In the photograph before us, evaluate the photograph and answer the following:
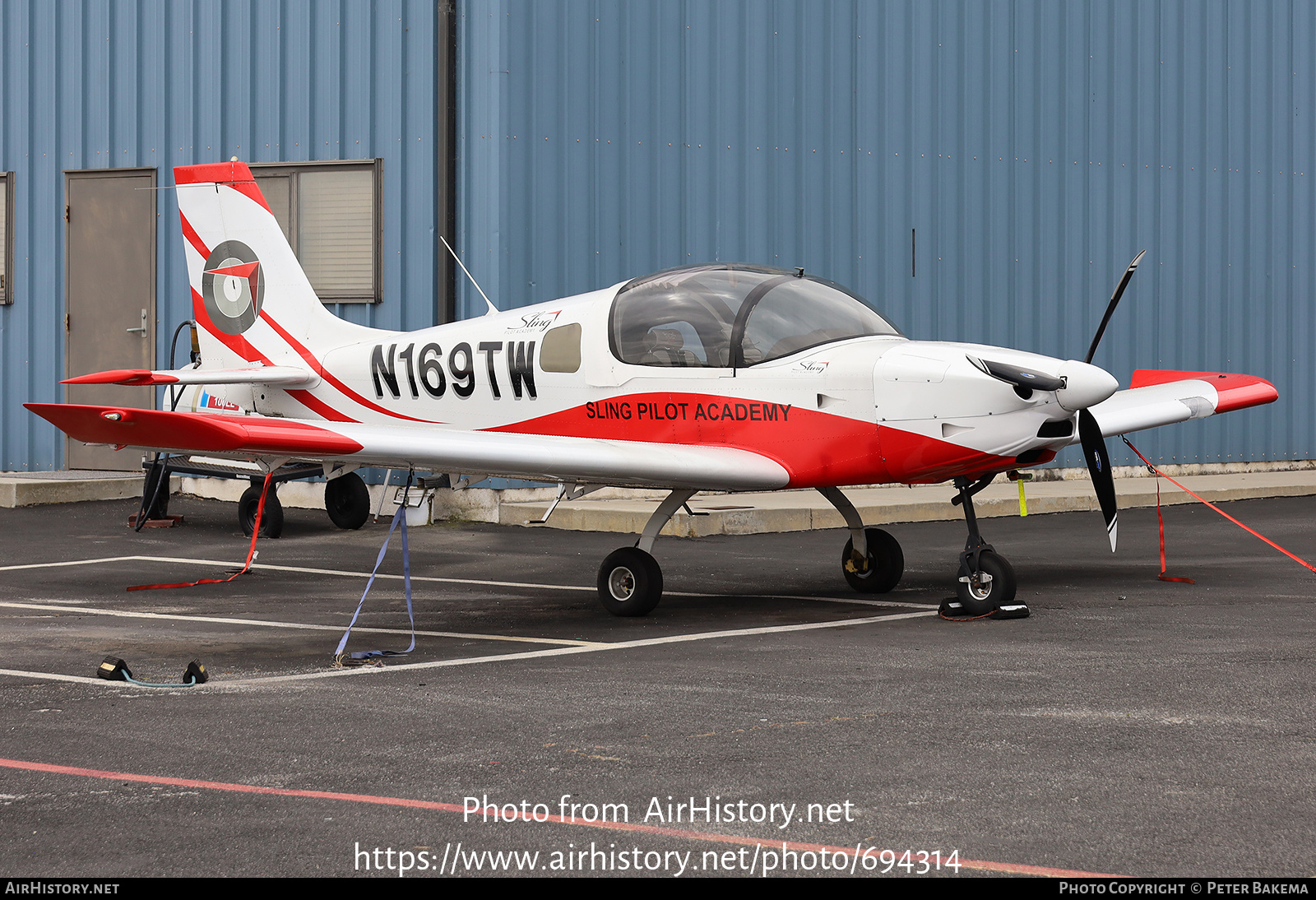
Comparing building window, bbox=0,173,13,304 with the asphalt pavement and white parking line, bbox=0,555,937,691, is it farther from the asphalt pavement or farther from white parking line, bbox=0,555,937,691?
white parking line, bbox=0,555,937,691

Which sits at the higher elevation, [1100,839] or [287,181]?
[287,181]

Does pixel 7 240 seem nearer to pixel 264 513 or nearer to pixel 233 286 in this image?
pixel 264 513

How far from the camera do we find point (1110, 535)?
8.67m

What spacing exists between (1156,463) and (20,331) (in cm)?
1410

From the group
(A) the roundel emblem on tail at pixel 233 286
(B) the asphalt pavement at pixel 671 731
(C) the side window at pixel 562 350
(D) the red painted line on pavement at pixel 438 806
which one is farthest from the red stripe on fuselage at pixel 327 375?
(D) the red painted line on pavement at pixel 438 806

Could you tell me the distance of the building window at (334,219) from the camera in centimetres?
1562

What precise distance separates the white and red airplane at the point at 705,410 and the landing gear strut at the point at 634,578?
1 centimetres

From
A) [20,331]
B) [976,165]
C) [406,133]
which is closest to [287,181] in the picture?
[406,133]

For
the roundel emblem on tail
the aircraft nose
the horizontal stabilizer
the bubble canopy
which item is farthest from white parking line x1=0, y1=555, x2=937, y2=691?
the roundel emblem on tail

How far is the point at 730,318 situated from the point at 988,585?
2.19 metres

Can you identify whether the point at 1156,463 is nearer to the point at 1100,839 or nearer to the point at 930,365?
the point at 930,365

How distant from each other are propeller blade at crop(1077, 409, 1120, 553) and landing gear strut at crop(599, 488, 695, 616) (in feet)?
7.75

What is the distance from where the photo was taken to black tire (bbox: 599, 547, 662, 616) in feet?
28.3

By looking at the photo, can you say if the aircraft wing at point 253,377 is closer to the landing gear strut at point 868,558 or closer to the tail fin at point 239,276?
the tail fin at point 239,276
